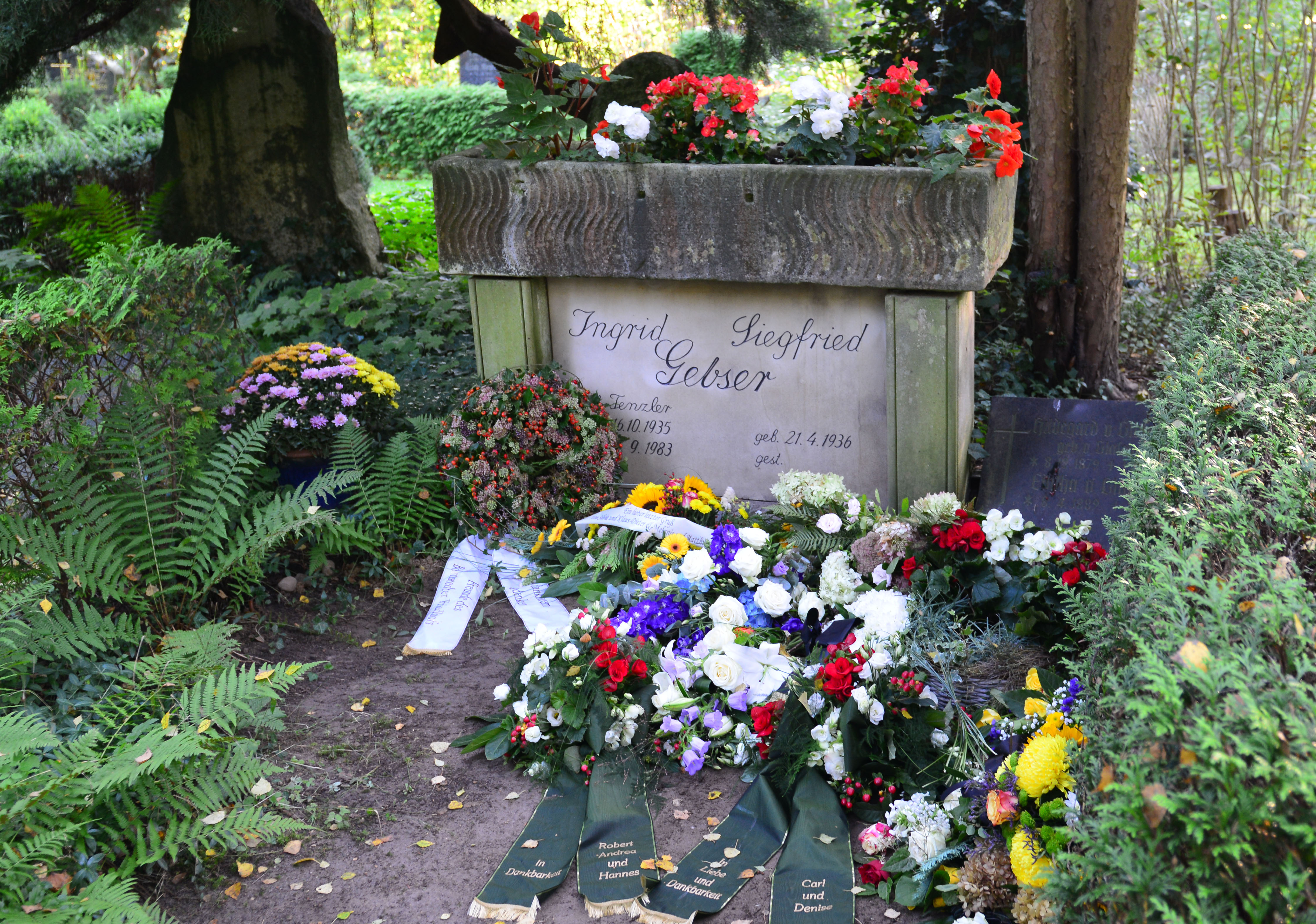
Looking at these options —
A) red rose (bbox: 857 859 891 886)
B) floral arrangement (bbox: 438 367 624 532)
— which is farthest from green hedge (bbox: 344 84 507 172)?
red rose (bbox: 857 859 891 886)

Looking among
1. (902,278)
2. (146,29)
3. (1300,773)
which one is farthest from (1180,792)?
(146,29)

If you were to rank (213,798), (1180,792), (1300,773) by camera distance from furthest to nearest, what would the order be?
1. (213,798)
2. (1180,792)
3. (1300,773)

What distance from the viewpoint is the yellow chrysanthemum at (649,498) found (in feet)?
13.2

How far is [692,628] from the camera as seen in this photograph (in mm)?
3193

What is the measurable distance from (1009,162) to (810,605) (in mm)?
1767

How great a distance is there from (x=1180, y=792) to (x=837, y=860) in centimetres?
125

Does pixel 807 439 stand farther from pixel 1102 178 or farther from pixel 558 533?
pixel 1102 178

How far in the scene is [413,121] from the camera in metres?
18.3

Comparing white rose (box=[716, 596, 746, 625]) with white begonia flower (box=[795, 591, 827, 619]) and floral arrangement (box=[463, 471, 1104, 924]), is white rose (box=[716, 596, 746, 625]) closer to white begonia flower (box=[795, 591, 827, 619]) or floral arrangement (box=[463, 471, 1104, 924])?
floral arrangement (box=[463, 471, 1104, 924])

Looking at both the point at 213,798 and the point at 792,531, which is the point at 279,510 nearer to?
the point at 213,798

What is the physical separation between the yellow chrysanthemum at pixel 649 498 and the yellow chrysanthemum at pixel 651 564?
387 millimetres

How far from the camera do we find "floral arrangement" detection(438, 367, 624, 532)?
4160 millimetres

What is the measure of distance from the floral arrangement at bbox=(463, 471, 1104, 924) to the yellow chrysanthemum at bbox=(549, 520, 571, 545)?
401 millimetres

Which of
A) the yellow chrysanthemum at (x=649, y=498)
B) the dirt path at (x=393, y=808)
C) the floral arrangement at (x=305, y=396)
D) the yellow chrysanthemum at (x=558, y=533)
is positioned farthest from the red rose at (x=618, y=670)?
the floral arrangement at (x=305, y=396)
